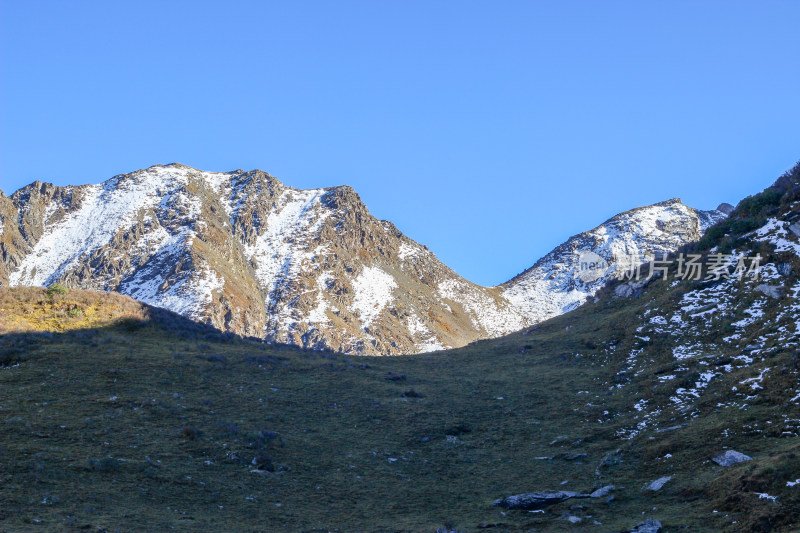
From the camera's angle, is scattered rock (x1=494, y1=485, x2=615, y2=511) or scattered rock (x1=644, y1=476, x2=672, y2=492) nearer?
scattered rock (x1=494, y1=485, x2=615, y2=511)

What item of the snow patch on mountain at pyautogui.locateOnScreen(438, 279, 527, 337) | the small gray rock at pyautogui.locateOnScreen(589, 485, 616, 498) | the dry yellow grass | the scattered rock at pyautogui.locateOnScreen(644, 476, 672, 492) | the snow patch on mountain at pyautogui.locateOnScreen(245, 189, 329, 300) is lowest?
the scattered rock at pyautogui.locateOnScreen(644, 476, 672, 492)

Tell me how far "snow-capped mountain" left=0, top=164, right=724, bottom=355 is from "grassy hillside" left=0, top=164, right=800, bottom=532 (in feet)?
348

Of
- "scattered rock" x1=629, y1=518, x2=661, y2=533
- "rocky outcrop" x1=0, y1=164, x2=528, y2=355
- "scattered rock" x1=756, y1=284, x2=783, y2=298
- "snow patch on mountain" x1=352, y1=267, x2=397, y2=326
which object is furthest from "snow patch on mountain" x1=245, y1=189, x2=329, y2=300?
"scattered rock" x1=629, y1=518, x2=661, y2=533

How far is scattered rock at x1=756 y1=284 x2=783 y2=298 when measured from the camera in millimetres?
30484

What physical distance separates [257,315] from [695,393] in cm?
13425

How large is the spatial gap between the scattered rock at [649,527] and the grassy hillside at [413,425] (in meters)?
0.34

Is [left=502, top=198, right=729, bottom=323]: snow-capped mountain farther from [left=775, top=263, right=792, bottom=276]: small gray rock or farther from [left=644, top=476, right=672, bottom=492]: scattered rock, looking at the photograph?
[left=644, top=476, right=672, bottom=492]: scattered rock

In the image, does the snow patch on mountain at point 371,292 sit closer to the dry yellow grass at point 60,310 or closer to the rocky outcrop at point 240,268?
the rocky outcrop at point 240,268

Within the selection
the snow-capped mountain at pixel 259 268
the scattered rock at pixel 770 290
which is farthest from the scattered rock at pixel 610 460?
the snow-capped mountain at pixel 259 268

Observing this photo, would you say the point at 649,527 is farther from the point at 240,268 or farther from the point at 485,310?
the point at 485,310

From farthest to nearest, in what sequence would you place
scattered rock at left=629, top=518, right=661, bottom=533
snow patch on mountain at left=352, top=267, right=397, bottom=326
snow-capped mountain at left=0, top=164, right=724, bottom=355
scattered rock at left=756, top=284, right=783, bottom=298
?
snow patch on mountain at left=352, top=267, right=397, bottom=326
snow-capped mountain at left=0, top=164, right=724, bottom=355
scattered rock at left=756, top=284, right=783, bottom=298
scattered rock at left=629, top=518, right=661, bottom=533

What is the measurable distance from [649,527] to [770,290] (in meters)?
20.6

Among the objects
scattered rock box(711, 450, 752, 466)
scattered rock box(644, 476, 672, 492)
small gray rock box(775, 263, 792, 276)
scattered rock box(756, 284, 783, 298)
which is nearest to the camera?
scattered rock box(711, 450, 752, 466)

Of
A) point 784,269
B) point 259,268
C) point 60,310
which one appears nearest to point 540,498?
point 784,269
